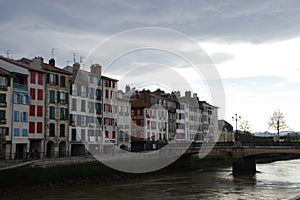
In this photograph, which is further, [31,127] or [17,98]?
[31,127]

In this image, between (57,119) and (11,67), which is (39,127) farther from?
(11,67)

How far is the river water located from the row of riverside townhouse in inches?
459

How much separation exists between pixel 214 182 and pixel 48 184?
20.5 metres

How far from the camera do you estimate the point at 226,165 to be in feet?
262

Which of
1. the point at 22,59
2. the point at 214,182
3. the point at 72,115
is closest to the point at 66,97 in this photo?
the point at 72,115

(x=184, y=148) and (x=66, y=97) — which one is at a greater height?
(x=66, y=97)

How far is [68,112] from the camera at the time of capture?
199 feet

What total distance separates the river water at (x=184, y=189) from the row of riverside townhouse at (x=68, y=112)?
11.7 m

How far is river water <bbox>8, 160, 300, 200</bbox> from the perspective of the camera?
124 ft

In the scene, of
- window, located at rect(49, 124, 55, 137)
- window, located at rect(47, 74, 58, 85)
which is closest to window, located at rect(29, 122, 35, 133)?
window, located at rect(49, 124, 55, 137)

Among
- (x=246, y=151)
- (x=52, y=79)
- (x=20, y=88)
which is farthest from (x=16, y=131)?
(x=246, y=151)

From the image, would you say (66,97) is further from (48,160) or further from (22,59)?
(48,160)

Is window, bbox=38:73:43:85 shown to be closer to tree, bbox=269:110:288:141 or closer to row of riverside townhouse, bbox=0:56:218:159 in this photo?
row of riverside townhouse, bbox=0:56:218:159

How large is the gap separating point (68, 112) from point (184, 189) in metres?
24.8
